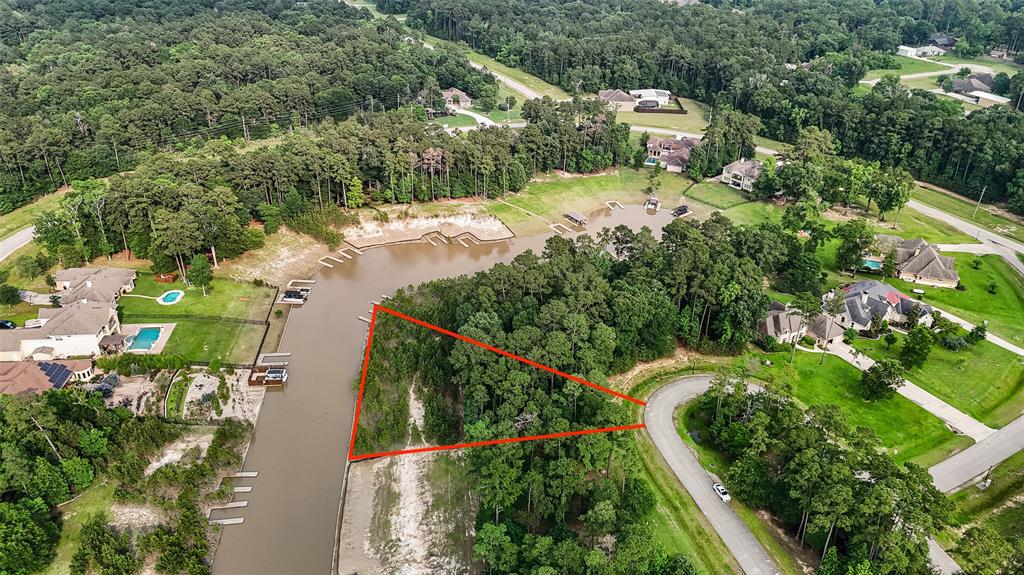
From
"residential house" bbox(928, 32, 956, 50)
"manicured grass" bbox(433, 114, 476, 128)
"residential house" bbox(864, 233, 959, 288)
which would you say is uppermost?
"residential house" bbox(928, 32, 956, 50)

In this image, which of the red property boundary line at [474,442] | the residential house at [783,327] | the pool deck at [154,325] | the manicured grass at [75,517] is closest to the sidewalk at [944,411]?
the residential house at [783,327]

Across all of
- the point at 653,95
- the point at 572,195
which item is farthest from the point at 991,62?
the point at 572,195

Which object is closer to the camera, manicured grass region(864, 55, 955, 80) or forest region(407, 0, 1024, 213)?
forest region(407, 0, 1024, 213)

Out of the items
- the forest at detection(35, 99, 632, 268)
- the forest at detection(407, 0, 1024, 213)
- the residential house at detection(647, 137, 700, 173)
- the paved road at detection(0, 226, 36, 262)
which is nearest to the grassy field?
the forest at detection(407, 0, 1024, 213)

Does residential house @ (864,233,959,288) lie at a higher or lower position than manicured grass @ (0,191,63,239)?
higher

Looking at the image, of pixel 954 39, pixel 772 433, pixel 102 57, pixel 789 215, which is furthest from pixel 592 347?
pixel 954 39

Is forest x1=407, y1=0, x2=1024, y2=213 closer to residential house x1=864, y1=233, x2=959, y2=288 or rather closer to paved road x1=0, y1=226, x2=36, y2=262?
residential house x1=864, y1=233, x2=959, y2=288

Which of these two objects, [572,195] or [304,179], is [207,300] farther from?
[572,195]
